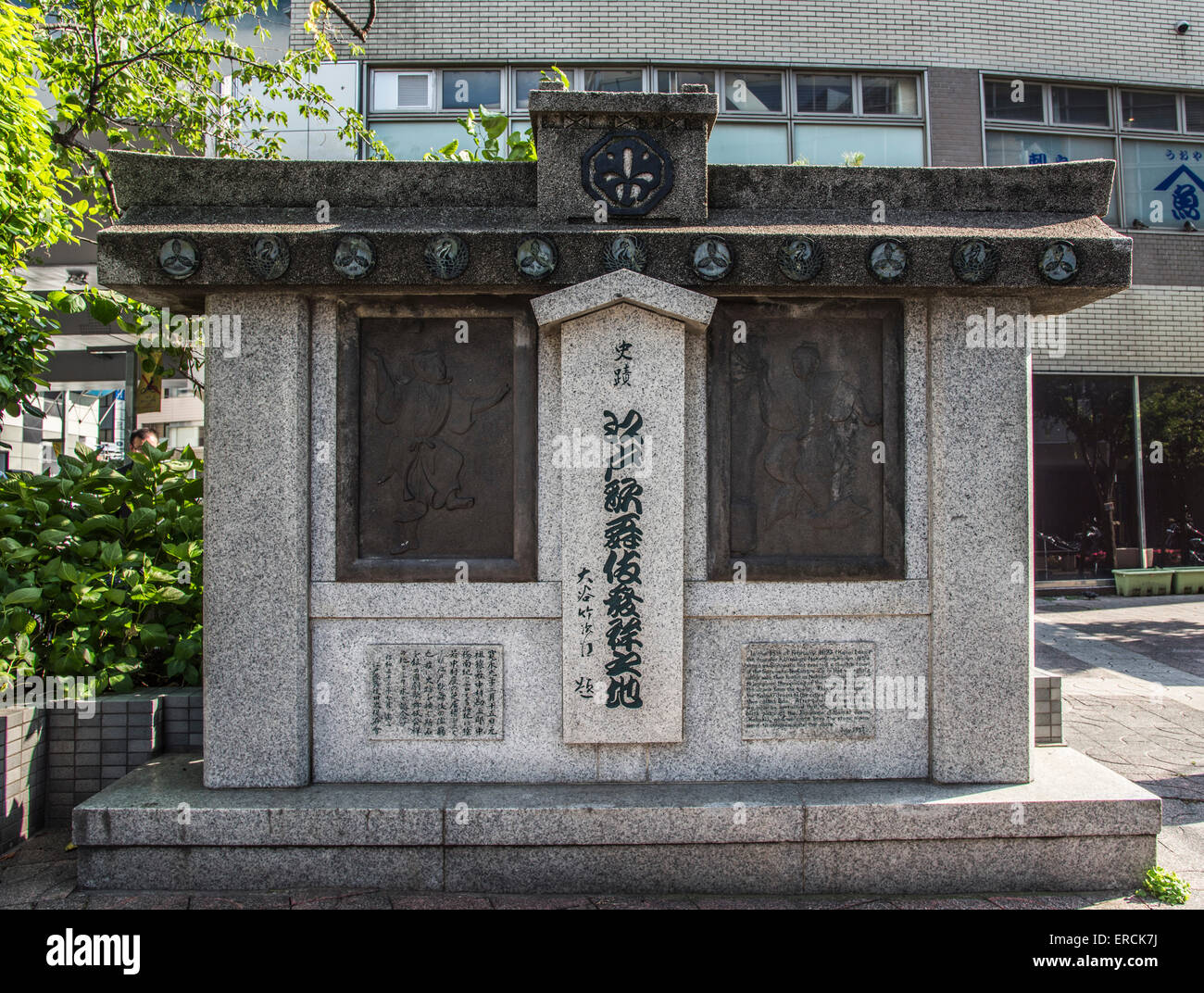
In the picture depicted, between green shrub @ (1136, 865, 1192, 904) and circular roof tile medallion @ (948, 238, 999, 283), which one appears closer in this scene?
green shrub @ (1136, 865, 1192, 904)

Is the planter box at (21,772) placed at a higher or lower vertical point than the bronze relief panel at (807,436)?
lower

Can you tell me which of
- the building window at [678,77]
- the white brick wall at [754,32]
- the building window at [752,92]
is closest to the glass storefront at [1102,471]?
the white brick wall at [754,32]

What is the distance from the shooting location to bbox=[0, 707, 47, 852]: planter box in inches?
173

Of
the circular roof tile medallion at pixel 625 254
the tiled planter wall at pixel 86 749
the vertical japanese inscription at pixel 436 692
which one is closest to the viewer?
the circular roof tile medallion at pixel 625 254

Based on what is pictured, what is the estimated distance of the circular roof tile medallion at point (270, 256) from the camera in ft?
13.5

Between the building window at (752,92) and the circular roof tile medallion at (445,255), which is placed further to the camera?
the building window at (752,92)

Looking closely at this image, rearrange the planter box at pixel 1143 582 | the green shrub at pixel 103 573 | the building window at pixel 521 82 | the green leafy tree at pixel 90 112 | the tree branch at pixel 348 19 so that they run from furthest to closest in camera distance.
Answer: the planter box at pixel 1143 582
the building window at pixel 521 82
the tree branch at pixel 348 19
the green leafy tree at pixel 90 112
the green shrub at pixel 103 573

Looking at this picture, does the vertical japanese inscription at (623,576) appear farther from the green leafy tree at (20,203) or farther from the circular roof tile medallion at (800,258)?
the green leafy tree at (20,203)

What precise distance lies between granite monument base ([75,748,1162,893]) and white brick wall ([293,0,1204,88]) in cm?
1229

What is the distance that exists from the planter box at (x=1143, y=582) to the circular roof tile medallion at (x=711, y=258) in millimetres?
12318

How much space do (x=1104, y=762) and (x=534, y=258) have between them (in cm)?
546

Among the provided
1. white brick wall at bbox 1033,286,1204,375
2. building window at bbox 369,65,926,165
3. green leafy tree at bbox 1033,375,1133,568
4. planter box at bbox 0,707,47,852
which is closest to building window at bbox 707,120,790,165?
building window at bbox 369,65,926,165

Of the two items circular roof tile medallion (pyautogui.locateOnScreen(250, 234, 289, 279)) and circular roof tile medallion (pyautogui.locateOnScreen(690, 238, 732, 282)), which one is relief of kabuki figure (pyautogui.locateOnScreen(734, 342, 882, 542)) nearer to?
circular roof tile medallion (pyautogui.locateOnScreen(690, 238, 732, 282))

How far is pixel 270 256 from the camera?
163 inches
